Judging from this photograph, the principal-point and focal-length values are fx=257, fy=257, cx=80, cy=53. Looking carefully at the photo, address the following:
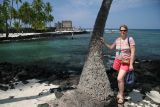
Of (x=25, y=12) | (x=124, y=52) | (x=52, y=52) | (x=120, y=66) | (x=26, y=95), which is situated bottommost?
(x=52, y=52)

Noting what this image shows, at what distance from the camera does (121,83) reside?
7328 mm

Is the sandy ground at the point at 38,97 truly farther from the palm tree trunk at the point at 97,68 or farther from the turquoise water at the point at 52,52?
the turquoise water at the point at 52,52

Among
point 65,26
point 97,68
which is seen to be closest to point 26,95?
point 97,68

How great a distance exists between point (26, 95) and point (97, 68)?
271 cm

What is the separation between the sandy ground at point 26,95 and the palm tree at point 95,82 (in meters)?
0.90

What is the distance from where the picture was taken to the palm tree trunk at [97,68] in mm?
7516

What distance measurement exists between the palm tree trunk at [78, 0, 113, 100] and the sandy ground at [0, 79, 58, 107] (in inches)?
50.8

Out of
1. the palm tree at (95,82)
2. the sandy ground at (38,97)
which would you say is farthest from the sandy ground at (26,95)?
the palm tree at (95,82)

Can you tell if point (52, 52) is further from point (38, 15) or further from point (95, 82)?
point (38, 15)

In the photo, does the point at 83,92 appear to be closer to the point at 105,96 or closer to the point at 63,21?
the point at 105,96

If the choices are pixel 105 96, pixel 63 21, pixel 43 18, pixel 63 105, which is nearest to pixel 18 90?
pixel 63 105

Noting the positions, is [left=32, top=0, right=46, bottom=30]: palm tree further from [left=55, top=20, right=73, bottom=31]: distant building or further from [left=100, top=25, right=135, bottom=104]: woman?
[left=100, top=25, right=135, bottom=104]: woman

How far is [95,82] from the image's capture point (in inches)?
298

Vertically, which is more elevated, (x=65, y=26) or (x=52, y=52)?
(x=65, y=26)
